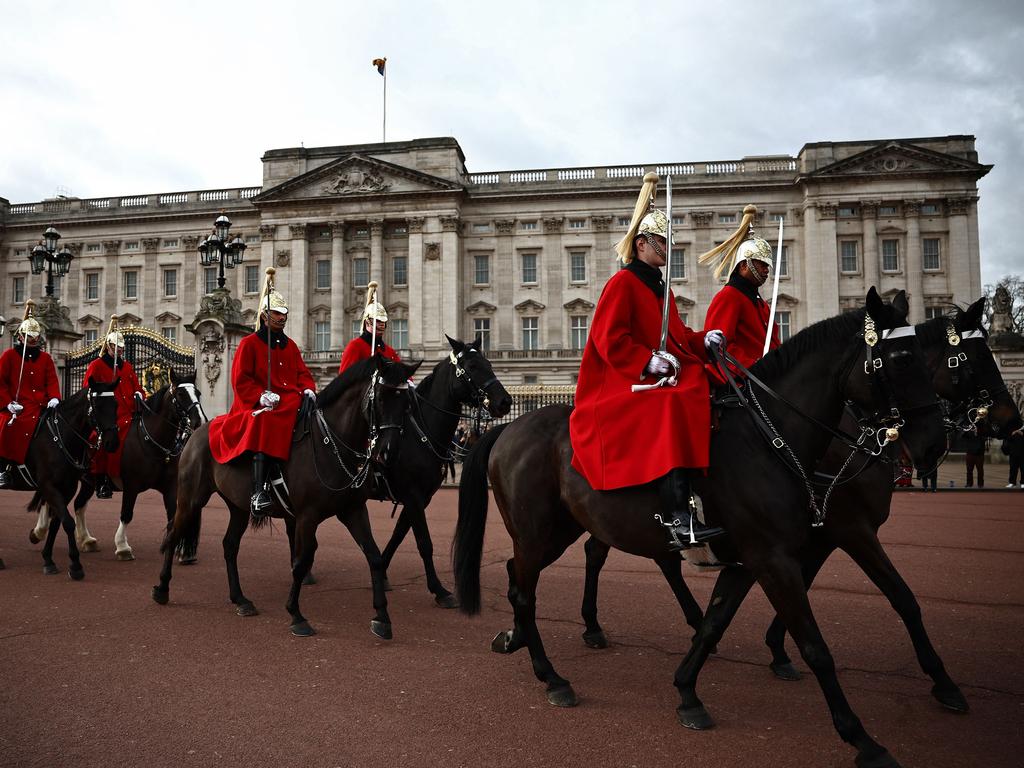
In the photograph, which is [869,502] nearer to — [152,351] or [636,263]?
[636,263]

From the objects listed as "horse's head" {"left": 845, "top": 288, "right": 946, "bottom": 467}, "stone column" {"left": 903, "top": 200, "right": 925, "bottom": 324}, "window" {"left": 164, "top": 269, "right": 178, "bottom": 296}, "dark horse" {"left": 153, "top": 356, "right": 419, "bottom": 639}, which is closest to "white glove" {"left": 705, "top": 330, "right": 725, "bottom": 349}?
"horse's head" {"left": 845, "top": 288, "right": 946, "bottom": 467}

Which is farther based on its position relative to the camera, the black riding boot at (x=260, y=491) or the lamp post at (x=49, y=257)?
the lamp post at (x=49, y=257)

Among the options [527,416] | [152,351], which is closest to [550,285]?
[152,351]

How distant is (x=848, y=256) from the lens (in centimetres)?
4478

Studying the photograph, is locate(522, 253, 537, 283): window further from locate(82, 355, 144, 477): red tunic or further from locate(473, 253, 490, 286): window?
locate(82, 355, 144, 477): red tunic

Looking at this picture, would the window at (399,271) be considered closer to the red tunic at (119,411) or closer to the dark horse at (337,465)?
the red tunic at (119,411)

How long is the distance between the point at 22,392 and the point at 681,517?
9.14 meters

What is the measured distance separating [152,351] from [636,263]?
65.7 ft

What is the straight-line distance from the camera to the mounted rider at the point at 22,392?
891 centimetres

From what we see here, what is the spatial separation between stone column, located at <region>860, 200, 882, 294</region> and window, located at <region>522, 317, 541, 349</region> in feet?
65.5

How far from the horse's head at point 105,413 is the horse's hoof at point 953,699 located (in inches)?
323

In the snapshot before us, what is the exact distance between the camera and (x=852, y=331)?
4027 millimetres

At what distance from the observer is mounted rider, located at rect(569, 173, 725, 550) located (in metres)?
3.93

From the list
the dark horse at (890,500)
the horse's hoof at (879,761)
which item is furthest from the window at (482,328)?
the horse's hoof at (879,761)
